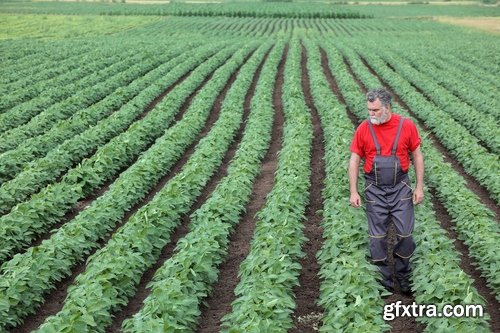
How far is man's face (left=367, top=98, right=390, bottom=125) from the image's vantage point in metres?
6.21

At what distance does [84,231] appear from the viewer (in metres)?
8.03

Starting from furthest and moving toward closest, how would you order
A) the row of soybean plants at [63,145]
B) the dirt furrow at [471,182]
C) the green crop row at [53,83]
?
A: the green crop row at [53,83] < the row of soybean plants at [63,145] < the dirt furrow at [471,182]

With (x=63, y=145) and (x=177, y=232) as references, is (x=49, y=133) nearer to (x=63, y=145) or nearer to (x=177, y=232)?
(x=63, y=145)

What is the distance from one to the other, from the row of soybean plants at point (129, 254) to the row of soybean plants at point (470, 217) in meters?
4.54

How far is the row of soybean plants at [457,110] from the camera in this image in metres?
13.8

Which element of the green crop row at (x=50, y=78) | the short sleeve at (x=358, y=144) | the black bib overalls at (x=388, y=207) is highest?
the short sleeve at (x=358, y=144)

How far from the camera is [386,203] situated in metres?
6.52

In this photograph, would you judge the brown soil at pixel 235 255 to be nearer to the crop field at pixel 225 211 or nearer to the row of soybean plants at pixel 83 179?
the crop field at pixel 225 211

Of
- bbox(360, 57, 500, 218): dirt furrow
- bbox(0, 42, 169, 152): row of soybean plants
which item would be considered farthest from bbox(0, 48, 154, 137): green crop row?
bbox(360, 57, 500, 218): dirt furrow

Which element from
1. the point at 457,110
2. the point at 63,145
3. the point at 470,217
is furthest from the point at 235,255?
the point at 457,110

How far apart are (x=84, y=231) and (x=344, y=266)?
13.1 feet

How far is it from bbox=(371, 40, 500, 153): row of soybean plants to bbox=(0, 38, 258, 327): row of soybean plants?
25.4 ft

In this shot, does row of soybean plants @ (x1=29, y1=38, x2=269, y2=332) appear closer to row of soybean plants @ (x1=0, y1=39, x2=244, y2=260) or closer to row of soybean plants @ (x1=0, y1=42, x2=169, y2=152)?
row of soybean plants @ (x1=0, y1=39, x2=244, y2=260)

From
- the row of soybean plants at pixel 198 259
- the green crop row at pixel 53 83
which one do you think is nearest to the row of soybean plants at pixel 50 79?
the green crop row at pixel 53 83
